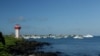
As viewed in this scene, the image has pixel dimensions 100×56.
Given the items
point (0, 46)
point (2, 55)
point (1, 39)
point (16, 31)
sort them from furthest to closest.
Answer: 1. point (16, 31)
2. point (0, 46)
3. point (2, 55)
4. point (1, 39)

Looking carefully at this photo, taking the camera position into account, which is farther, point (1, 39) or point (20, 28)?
point (20, 28)

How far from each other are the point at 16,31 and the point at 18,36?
1539 millimetres

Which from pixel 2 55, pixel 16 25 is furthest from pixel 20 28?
pixel 2 55

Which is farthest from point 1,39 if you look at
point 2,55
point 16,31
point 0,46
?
point 16,31

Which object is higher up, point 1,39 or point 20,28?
point 20,28

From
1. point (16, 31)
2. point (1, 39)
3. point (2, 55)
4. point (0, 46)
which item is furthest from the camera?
point (16, 31)

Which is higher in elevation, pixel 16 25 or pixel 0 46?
pixel 16 25

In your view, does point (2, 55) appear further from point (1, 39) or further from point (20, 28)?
point (20, 28)

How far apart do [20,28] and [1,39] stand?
59.2m

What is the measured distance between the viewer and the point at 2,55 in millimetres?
20531

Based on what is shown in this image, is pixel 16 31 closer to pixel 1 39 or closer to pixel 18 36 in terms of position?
pixel 18 36

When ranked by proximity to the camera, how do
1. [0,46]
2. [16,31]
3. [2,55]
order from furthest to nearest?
[16,31] → [0,46] → [2,55]

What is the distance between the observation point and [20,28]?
77.1m

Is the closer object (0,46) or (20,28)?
Result: (0,46)
